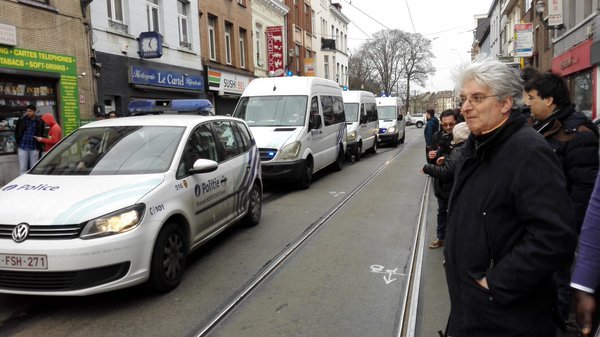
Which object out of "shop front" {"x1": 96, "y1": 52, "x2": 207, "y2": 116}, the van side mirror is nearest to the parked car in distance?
"shop front" {"x1": 96, "y1": 52, "x2": 207, "y2": 116}

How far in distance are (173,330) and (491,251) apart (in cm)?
276

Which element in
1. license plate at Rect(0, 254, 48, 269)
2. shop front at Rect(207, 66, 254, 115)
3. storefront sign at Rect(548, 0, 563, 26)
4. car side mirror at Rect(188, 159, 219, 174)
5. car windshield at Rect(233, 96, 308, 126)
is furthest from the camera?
shop front at Rect(207, 66, 254, 115)

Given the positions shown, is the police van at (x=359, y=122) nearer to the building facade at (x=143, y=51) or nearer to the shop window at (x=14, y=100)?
the building facade at (x=143, y=51)

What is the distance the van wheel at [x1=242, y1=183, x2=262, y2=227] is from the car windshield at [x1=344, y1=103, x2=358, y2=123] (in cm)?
967

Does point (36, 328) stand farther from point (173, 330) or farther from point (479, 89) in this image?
point (479, 89)

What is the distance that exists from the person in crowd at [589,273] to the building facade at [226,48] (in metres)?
18.9

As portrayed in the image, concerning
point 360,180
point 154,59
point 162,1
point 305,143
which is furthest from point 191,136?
point 162,1

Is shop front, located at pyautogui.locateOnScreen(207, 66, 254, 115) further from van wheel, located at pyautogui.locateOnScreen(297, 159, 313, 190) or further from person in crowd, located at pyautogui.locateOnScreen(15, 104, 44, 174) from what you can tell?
van wheel, located at pyautogui.locateOnScreen(297, 159, 313, 190)

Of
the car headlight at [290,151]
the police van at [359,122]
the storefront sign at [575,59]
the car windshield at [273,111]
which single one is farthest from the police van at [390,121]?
the car headlight at [290,151]

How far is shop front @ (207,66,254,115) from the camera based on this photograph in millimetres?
20167

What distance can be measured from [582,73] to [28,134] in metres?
18.4

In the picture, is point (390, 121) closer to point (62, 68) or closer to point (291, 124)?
point (291, 124)

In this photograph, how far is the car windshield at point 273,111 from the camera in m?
10.9

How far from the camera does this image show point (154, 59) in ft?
52.9
